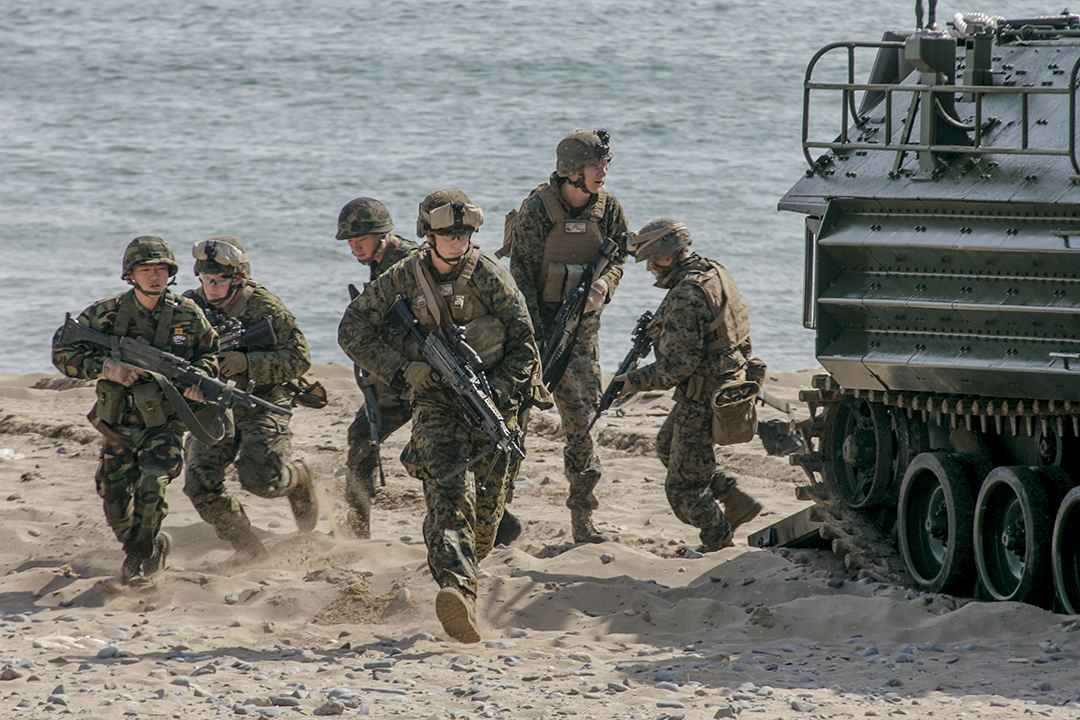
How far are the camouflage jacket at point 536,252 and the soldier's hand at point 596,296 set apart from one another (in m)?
0.07

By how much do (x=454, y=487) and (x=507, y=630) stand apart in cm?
80

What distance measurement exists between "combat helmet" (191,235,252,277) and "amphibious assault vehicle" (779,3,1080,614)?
313cm

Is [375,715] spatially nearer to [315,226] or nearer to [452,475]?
[452,475]

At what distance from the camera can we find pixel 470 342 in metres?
7.16

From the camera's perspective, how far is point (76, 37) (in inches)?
1346

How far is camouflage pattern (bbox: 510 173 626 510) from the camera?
889cm

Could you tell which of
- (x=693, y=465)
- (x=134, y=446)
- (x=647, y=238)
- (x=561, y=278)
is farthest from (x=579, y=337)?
A: (x=134, y=446)

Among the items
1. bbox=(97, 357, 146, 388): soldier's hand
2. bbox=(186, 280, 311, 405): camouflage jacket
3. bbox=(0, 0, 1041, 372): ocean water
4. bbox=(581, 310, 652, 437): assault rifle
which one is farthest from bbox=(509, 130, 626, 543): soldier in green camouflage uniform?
bbox=(0, 0, 1041, 372): ocean water

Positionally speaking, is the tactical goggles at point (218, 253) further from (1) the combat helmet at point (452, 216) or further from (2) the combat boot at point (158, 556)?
(1) the combat helmet at point (452, 216)

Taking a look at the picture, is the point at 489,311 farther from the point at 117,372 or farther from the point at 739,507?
the point at 739,507

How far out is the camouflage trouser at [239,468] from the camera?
27.9 ft

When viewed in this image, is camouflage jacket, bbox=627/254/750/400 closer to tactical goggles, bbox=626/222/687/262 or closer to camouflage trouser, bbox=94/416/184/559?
tactical goggles, bbox=626/222/687/262

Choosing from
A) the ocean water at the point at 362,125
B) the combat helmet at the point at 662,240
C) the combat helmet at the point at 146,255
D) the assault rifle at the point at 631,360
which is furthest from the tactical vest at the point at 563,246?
the ocean water at the point at 362,125

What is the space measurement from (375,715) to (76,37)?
31533 millimetres
